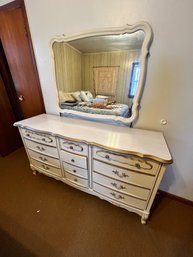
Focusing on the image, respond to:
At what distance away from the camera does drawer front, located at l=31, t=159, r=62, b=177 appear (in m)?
1.48

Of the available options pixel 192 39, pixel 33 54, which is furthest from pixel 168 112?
pixel 33 54

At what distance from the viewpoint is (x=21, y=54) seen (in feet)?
5.35

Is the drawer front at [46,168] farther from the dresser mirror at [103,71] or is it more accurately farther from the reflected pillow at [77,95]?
the reflected pillow at [77,95]

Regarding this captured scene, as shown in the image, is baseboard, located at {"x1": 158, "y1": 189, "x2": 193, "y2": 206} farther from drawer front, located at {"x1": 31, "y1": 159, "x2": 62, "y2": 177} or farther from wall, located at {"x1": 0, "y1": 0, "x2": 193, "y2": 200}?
drawer front, located at {"x1": 31, "y1": 159, "x2": 62, "y2": 177}

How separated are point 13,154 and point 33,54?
73.2 inches

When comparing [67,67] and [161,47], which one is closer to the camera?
[161,47]

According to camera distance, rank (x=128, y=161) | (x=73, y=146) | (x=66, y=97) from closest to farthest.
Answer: (x=128, y=161) → (x=73, y=146) → (x=66, y=97)

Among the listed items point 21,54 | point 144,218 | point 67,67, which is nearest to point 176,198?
point 144,218

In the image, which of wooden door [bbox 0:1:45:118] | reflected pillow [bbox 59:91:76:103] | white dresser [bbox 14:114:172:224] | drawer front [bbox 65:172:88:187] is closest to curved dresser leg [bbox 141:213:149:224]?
white dresser [bbox 14:114:172:224]

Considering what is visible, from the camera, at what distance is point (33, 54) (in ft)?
5.01

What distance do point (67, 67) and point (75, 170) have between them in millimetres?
1206

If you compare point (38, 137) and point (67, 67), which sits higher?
point (67, 67)

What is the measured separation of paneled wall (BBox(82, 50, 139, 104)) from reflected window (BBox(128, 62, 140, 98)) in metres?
0.03

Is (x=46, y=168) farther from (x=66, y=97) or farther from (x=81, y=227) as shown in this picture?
(x=66, y=97)
